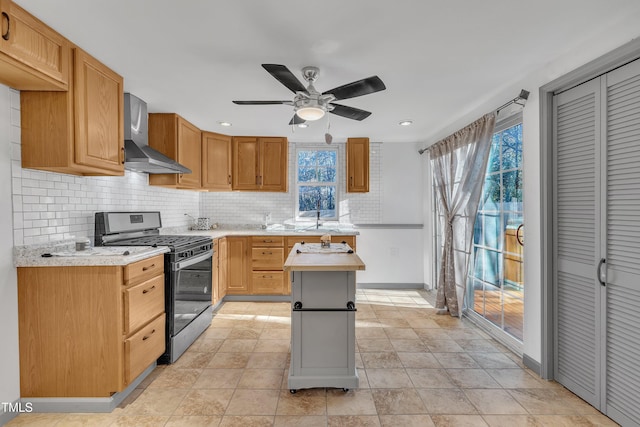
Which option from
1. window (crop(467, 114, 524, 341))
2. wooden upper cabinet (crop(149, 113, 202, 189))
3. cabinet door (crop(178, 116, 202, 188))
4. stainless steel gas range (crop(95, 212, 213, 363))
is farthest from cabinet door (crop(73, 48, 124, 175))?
window (crop(467, 114, 524, 341))

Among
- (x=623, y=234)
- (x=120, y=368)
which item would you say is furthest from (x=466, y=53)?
(x=120, y=368)

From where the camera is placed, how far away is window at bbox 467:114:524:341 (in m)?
2.86

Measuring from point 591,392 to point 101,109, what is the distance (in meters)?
3.98

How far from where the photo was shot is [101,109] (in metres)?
2.38

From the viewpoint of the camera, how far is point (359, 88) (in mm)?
2168

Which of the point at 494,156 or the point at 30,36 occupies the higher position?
the point at 30,36

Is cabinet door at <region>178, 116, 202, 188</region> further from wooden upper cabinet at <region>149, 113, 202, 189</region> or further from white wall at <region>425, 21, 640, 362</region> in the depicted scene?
white wall at <region>425, 21, 640, 362</region>

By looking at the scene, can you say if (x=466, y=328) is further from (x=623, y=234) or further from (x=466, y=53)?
(x=466, y=53)

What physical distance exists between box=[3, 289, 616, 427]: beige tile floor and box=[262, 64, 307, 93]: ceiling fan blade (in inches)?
84.9

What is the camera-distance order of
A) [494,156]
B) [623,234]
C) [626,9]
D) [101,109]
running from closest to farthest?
[626,9], [623,234], [101,109], [494,156]

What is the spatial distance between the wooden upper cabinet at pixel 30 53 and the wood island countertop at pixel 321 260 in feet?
6.10

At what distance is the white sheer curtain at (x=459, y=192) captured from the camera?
10.6 ft

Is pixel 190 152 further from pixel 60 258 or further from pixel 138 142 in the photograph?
pixel 60 258

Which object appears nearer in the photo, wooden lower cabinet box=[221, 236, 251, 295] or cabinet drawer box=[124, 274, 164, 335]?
cabinet drawer box=[124, 274, 164, 335]
